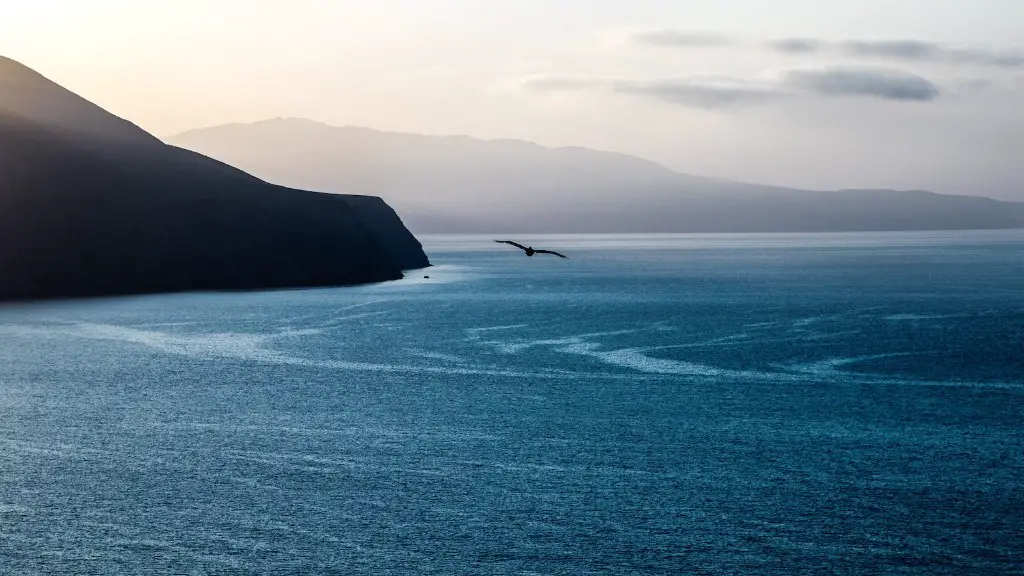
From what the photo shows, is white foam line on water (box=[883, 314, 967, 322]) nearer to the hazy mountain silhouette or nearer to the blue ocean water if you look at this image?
the blue ocean water

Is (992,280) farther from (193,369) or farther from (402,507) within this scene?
(402,507)

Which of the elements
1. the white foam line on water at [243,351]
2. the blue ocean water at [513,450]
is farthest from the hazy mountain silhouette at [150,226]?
the blue ocean water at [513,450]

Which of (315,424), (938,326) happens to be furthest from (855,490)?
(938,326)

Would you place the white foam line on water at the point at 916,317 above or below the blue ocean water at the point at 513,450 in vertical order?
above

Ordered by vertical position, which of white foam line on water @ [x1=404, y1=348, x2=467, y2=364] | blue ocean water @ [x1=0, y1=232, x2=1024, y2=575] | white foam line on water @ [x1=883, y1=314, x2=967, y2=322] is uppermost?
white foam line on water @ [x1=883, y1=314, x2=967, y2=322]

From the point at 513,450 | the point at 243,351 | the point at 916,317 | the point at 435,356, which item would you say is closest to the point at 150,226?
the point at 243,351

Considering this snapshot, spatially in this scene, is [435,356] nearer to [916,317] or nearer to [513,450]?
[513,450]

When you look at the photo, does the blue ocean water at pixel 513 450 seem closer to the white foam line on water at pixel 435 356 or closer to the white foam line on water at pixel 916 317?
the white foam line on water at pixel 435 356

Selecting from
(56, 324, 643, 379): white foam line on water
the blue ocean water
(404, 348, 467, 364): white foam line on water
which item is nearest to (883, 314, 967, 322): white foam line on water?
the blue ocean water
